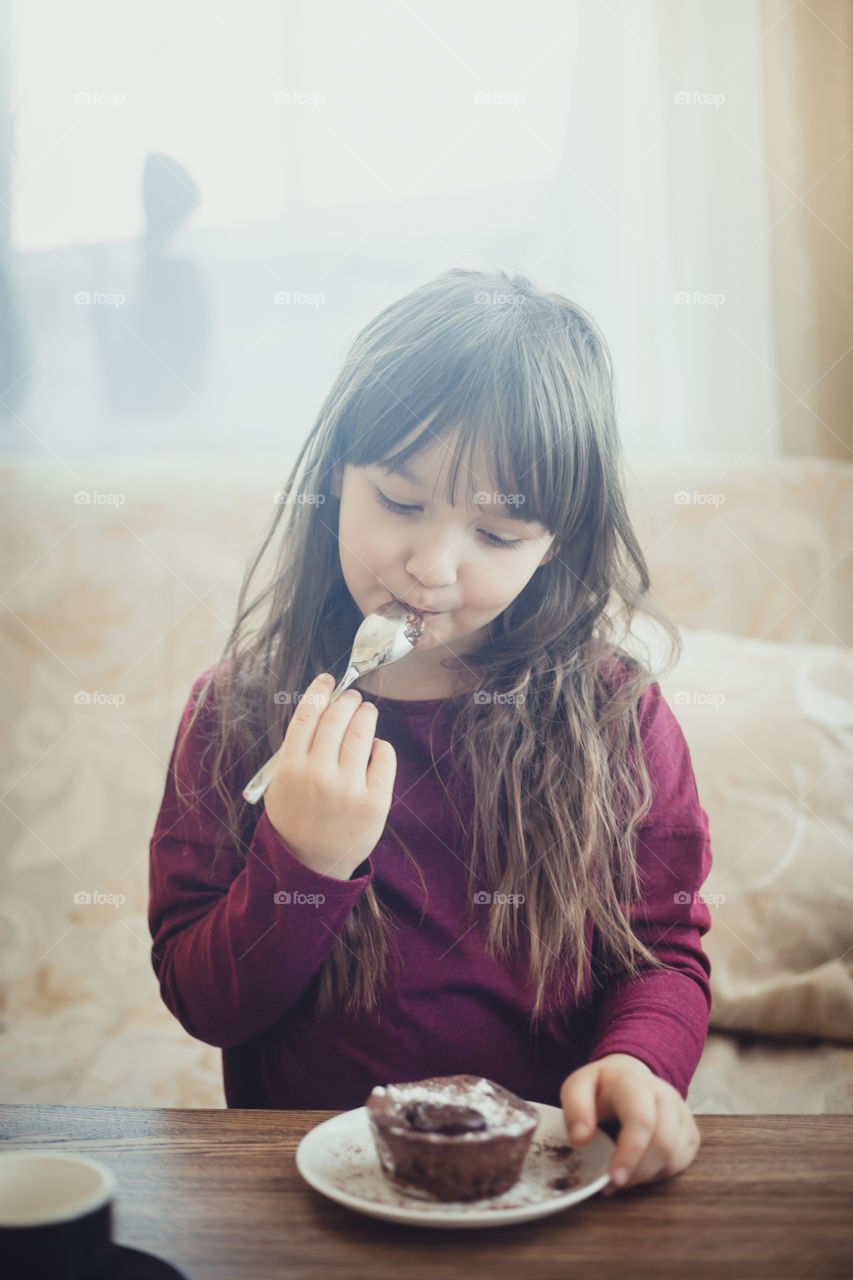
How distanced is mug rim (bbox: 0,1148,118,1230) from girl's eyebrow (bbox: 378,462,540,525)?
0.53m

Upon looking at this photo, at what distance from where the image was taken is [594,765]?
91cm

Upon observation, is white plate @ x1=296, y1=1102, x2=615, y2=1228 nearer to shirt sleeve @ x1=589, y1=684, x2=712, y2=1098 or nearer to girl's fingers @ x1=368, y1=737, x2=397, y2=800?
shirt sleeve @ x1=589, y1=684, x2=712, y2=1098

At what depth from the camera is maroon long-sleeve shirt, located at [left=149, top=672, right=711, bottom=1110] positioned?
764 millimetres

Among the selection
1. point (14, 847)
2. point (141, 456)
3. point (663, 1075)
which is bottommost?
point (14, 847)

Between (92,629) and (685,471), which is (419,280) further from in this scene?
(92,629)

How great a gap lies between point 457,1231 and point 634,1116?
4.7 inches

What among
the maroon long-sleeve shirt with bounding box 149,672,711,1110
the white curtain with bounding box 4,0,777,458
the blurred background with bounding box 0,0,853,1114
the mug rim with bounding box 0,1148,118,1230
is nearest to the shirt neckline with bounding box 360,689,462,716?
the maroon long-sleeve shirt with bounding box 149,672,711,1110

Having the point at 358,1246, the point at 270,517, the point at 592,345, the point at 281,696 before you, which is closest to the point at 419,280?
the point at 270,517

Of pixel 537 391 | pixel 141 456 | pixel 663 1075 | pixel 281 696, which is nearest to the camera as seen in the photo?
pixel 663 1075

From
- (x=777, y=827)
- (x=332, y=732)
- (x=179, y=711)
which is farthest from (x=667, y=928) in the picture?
(x=179, y=711)

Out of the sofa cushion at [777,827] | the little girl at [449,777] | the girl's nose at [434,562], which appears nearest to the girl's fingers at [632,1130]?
the little girl at [449,777]

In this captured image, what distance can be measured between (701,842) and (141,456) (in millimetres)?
1255

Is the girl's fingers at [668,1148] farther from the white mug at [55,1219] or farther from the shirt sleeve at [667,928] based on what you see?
the white mug at [55,1219]

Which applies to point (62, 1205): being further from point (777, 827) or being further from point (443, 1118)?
point (777, 827)
